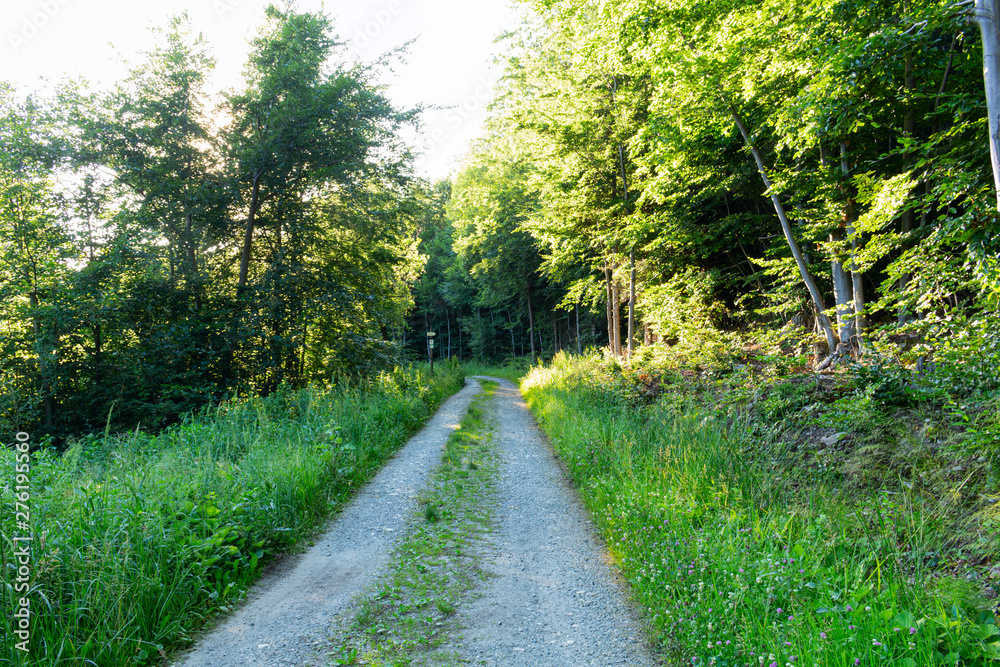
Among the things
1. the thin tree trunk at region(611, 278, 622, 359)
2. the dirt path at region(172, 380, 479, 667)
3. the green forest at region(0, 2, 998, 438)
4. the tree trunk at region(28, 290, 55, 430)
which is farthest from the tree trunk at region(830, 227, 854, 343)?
the tree trunk at region(28, 290, 55, 430)

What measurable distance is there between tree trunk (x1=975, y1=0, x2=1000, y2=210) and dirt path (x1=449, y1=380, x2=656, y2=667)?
211 inches

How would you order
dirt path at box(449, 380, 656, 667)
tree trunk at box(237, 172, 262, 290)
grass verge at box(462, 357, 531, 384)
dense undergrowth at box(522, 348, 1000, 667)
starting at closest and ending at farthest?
dense undergrowth at box(522, 348, 1000, 667)
dirt path at box(449, 380, 656, 667)
tree trunk at box(237, 172, 262, 290)
grass verge at box(462, 357, 531, 384)

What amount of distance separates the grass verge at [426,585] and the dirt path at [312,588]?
0.68 ft

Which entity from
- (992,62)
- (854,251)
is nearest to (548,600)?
(992,62)

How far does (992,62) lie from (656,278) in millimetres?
9725

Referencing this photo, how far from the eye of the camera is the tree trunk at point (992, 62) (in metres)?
4.45

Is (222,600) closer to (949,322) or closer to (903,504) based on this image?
(903,504)

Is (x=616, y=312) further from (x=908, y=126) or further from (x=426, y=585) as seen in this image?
(x=426, y=585)

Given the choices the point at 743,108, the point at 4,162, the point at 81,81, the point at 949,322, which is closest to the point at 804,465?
the point at 949,322

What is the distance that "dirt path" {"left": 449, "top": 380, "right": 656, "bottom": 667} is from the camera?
3.19 metres

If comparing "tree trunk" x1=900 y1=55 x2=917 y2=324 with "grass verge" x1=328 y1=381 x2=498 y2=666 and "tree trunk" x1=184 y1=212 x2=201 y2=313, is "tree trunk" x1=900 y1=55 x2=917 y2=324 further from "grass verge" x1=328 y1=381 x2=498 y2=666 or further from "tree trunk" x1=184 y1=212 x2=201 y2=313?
"tree trunk" x1=184 y1=212 x2=201 y2=313

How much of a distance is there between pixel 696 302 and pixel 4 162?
17496mm

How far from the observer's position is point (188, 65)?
13383 millimetres

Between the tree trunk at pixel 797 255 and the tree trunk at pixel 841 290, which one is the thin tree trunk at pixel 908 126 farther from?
the tree trunk at pixel 797 255
